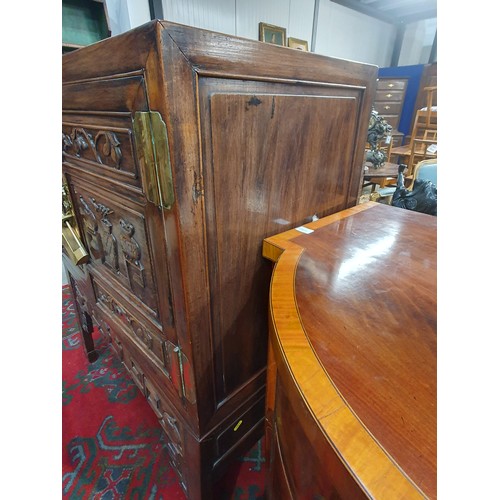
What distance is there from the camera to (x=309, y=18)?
3756 millimetres

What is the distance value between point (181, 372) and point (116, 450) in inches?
31.2

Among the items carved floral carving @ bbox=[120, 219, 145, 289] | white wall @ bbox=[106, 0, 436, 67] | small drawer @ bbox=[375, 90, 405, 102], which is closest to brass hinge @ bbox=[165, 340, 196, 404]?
carved floral carving @ bbox=[120, 219, 145, 289]

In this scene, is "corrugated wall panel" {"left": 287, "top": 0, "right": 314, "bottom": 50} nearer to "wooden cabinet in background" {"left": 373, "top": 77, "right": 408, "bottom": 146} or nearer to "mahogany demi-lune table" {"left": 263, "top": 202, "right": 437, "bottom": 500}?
"wooden cabinet in background" {"left": 373, "top": 77, "right": 408, "bottom": 146}

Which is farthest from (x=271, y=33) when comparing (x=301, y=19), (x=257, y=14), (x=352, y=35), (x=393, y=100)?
(x=393, y=100)

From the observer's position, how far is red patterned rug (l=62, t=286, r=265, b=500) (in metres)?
1.02

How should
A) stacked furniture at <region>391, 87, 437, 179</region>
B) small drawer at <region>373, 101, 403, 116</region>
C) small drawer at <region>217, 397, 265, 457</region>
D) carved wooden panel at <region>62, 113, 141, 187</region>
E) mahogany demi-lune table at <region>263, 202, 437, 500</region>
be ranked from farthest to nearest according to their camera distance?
small drawer at <region>373, 101, 403, 116</region> → stacked furniture at <region>391, 87, 437, 179</region> → small drawer at <region>217, 397, 265, 457</region> → carved wooden panel at <region>62, 113, 141, 187</region> → mahogany demi-lune table at <region>263, 202, 437, 500</region>

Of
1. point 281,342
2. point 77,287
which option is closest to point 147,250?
point 281,342

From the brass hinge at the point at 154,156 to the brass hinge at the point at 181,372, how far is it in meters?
0.35

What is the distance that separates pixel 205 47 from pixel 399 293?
527 millimetres

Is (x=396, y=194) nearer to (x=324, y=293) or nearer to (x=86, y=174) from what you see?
(x=324, y=293)

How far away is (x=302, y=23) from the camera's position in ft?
12.1

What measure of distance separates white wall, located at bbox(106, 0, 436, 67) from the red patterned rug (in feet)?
7.86

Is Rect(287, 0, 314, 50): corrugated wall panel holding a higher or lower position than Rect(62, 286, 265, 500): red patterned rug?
higher

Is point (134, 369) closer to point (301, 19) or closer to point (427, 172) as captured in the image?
point (427, 172)
